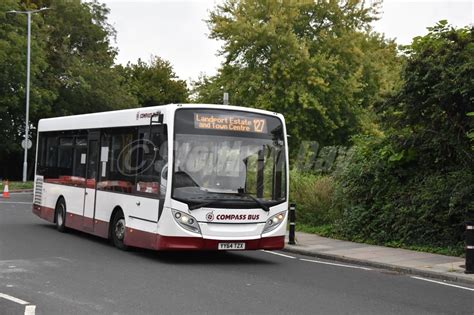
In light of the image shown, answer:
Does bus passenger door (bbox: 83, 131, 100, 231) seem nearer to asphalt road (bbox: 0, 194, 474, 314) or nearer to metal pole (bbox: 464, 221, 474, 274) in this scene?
asphalt road (bbox: 0, 194, 474, 314)

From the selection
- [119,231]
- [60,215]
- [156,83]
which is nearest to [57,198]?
[60,215]

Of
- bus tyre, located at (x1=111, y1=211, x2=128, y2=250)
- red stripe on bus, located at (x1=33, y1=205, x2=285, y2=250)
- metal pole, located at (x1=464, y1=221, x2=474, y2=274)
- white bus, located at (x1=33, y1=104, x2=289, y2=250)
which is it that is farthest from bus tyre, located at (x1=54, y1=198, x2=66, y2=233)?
metal pole, located at (x1=464, y1=221, x2=474, y2=274)

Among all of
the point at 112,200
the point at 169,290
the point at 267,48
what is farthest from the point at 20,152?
the point at 169,290

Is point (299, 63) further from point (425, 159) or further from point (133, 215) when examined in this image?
point (133, 215)

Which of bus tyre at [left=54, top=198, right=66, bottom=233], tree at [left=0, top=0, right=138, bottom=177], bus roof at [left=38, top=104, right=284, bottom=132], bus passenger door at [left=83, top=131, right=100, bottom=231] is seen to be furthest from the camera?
tree at [left=0, top=0, right=138, bottom=177]

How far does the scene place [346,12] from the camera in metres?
33.6

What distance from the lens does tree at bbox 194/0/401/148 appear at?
30422 millimetres

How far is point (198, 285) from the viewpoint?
9367 mm

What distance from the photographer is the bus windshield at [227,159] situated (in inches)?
449

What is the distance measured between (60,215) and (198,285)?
8182 mm

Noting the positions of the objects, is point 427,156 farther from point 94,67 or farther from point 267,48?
point 94,67

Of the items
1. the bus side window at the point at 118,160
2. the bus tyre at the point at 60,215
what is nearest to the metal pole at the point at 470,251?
the bus side window at the point at 118,160

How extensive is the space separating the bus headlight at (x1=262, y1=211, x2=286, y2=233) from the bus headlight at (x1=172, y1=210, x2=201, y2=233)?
4.52 feet

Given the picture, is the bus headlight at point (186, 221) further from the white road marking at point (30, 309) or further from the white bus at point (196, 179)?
the white road marking at point (30, 309)
